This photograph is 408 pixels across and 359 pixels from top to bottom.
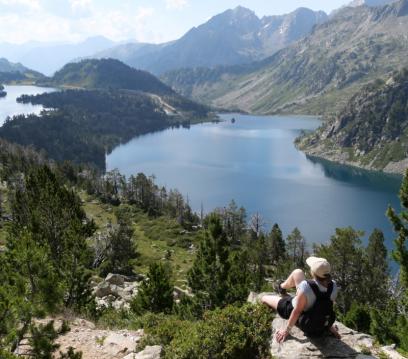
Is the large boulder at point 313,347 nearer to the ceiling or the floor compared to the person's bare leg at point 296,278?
nearer to the floor

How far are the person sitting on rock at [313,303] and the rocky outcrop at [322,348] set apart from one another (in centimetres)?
28

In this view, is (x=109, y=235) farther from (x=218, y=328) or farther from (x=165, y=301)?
(x=218, y=328)

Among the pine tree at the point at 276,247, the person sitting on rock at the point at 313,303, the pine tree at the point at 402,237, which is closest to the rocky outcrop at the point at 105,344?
the person sitting on rock at the point at 313,303

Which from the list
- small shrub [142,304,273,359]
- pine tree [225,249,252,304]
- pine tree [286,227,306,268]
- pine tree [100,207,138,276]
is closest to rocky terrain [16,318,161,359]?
small shrub [142,304,273,359]

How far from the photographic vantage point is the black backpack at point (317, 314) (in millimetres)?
15634

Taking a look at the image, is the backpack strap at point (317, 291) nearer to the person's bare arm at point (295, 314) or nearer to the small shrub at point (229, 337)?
Result: the person's bare arm at point (295, 314)

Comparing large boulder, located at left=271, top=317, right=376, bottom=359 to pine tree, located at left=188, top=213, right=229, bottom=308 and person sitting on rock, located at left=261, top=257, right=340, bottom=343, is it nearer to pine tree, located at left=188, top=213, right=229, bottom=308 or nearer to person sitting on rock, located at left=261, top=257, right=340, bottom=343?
person sitting on rock, located at left=261, top=257, right=340, bottom=343

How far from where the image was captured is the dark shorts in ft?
53.8

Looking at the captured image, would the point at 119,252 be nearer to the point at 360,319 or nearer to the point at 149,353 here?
the point at 360,319

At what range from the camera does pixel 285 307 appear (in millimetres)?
16547

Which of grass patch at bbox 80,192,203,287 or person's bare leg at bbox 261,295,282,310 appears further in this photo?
grass patch at bbox 80,192,203,287

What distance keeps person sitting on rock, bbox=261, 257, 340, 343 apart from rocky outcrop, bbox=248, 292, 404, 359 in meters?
0.28

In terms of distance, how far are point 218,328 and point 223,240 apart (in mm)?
40591

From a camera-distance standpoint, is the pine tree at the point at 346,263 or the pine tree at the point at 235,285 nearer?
the pine tree at the point at 235,285
